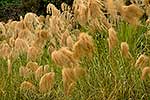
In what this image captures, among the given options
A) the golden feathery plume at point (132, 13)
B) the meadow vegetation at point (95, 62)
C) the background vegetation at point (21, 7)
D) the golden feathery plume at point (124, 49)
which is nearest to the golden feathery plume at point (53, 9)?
the meadow vegetation at point (95, 62)

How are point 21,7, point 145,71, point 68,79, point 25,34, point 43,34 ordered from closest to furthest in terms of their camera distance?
point 145,71 < point 68,79 < point 43,34 < point 25,34 < point 21,7

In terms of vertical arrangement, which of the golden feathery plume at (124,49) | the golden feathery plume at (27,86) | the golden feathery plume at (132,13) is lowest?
the golden feathery plume at (27,86)

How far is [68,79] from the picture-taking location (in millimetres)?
3631

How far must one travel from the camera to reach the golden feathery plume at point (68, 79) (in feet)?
11.8

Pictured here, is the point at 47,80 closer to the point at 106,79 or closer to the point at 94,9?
the point at 106,79

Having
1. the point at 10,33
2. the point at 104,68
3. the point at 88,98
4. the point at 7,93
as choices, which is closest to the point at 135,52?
the point at 104,68

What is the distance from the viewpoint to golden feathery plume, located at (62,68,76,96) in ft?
11.8

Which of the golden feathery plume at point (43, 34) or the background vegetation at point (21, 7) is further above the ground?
the golden feathery plume at point (43, 34)

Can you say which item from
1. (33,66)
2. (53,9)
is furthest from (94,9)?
(53,9)

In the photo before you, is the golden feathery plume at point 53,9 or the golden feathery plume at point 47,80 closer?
the golden feathery plume at point 47,80

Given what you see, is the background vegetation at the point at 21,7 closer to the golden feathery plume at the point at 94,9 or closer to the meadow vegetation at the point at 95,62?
the meadow vegetation at the point at 95,62

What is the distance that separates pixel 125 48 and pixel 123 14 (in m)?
0.38

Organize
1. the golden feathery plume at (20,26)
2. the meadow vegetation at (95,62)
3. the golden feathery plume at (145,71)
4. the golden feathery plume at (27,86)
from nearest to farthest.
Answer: the golden feathery plume at (145,71) < the meadow vegetation at (95,62) < the golden feathery plume at (27,86) < the golden feathery plume at (20,26)

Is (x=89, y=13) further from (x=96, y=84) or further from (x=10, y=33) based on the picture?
(x=10, y=33)
